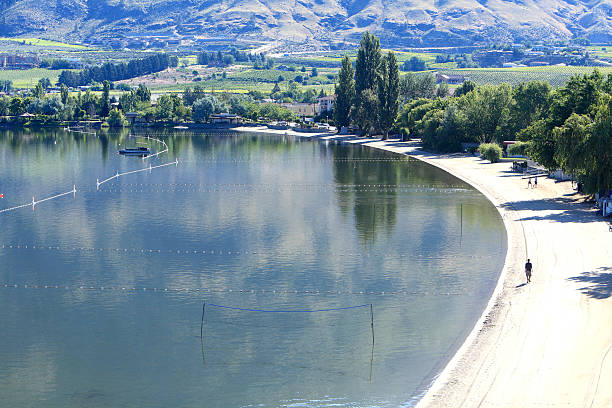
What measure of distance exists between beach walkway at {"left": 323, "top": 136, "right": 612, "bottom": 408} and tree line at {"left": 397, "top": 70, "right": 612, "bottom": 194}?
539cm

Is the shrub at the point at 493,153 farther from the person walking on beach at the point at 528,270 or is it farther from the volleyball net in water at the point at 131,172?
the person walking on beach at the point at 528,270

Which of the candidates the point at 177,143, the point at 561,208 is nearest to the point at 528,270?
the point at 561,208

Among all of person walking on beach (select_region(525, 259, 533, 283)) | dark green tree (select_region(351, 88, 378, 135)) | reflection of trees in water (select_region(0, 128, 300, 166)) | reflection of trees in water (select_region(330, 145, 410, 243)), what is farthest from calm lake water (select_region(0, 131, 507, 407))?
dark green tree (select_region(351, 88, 378, 135))

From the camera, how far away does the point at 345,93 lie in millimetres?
173500

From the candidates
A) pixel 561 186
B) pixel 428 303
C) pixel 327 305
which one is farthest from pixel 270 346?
pixel 561 186

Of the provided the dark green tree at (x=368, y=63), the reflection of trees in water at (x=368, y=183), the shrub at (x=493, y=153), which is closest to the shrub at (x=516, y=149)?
the shrub at (x=493, y=153)

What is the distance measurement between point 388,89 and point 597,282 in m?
112

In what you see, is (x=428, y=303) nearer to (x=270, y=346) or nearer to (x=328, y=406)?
(x=270, y=346)

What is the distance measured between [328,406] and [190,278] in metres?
21.6

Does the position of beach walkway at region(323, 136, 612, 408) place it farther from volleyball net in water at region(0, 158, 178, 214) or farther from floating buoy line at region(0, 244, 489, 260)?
volleyball net in water at region(0, 158, 178, 214)

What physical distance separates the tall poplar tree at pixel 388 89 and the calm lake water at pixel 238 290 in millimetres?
60810

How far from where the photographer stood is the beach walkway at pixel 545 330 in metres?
34.7

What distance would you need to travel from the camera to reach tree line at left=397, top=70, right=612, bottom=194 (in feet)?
232

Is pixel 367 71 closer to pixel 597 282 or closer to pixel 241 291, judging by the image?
pixel 241 291
